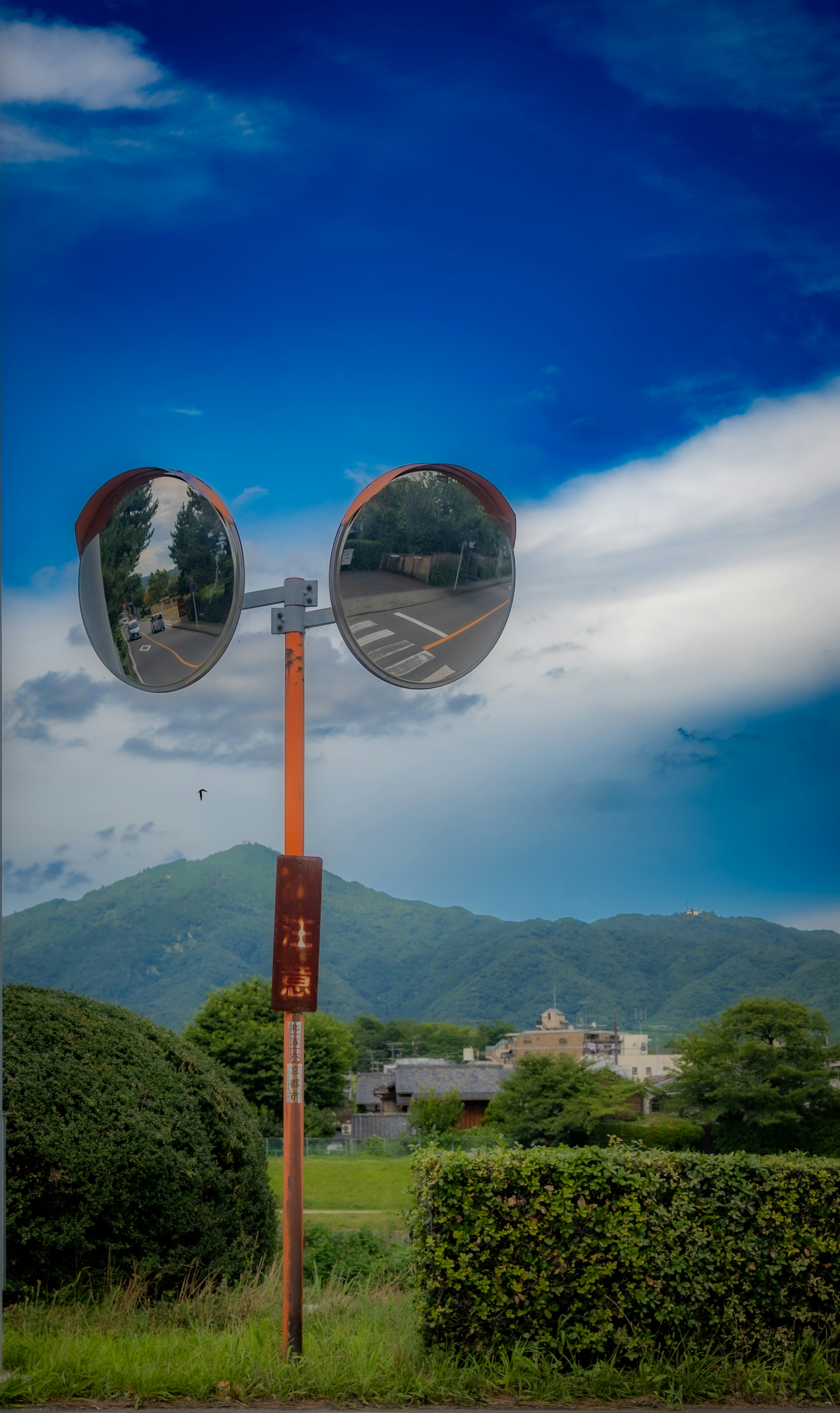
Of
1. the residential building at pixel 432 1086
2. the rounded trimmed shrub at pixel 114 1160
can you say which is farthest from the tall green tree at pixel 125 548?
the residential building at pixel 432 1086

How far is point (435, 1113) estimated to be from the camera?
41.8 m

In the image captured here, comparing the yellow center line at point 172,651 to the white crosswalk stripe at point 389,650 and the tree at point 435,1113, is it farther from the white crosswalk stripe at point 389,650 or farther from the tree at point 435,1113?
the tree at point 435,1113

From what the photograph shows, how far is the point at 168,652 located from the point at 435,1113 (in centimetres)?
4008

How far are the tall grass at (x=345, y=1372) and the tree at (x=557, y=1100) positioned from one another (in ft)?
105

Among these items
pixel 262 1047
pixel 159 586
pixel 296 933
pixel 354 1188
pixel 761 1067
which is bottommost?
pixel 354 1188

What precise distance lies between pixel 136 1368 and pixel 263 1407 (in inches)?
26.7

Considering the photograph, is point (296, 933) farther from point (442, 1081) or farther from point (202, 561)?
point (442, 1081)

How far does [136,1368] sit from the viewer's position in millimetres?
4922

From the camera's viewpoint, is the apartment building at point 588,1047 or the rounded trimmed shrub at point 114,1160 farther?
the apartment building at point 588,1047

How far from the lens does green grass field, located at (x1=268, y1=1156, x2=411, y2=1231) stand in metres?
16.7

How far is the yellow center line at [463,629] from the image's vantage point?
18.4ft

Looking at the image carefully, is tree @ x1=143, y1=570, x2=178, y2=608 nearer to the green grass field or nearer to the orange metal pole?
the orange metal pole

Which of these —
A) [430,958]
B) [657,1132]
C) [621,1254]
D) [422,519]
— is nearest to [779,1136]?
[657,1132]

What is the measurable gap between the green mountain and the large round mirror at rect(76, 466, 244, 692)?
119 m
